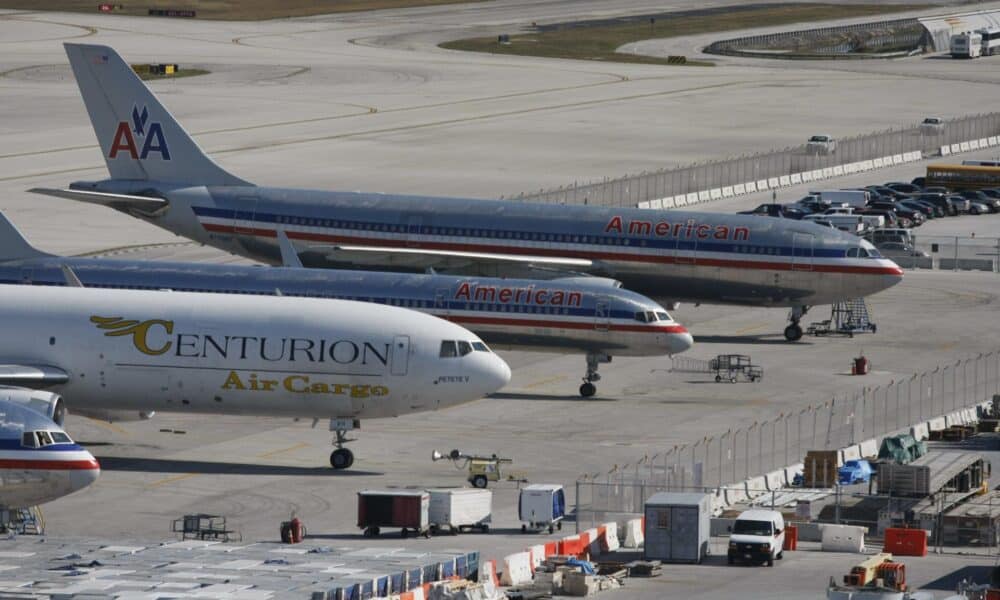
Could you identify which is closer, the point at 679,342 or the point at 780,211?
the point at 679,342

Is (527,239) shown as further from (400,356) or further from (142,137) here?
(400,356)

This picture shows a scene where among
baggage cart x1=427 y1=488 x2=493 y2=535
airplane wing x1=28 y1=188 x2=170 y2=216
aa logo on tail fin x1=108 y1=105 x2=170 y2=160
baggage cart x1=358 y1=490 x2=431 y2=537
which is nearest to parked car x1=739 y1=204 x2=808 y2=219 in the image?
aa logo on tail fin x1=108 y1=105 x2=170 y2=160

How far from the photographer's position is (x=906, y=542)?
62.5 metres

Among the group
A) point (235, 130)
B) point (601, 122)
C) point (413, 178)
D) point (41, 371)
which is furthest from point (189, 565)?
point (601, 122)

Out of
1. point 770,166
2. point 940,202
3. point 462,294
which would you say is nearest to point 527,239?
point 462,294

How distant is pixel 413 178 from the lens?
151875 millimetres

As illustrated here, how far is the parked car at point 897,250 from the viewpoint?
127 m

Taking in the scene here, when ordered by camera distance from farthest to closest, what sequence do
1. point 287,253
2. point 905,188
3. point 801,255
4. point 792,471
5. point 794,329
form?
1. point 905,188
2. point 794,329
3. point 801,255
4. point 287,253
5. point 792,471

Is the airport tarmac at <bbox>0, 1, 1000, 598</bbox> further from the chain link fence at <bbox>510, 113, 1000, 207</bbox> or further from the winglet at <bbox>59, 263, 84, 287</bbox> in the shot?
the winglet at <bbox>59, 263, 84, 287</bbox>

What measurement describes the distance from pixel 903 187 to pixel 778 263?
56.2 metres

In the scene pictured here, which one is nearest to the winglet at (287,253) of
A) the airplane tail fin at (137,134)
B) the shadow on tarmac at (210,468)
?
the airplane tail fin at (137,134)

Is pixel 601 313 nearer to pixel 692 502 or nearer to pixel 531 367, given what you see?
pixel 531 367

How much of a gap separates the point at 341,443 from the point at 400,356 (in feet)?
11.6

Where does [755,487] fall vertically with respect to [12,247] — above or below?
below
